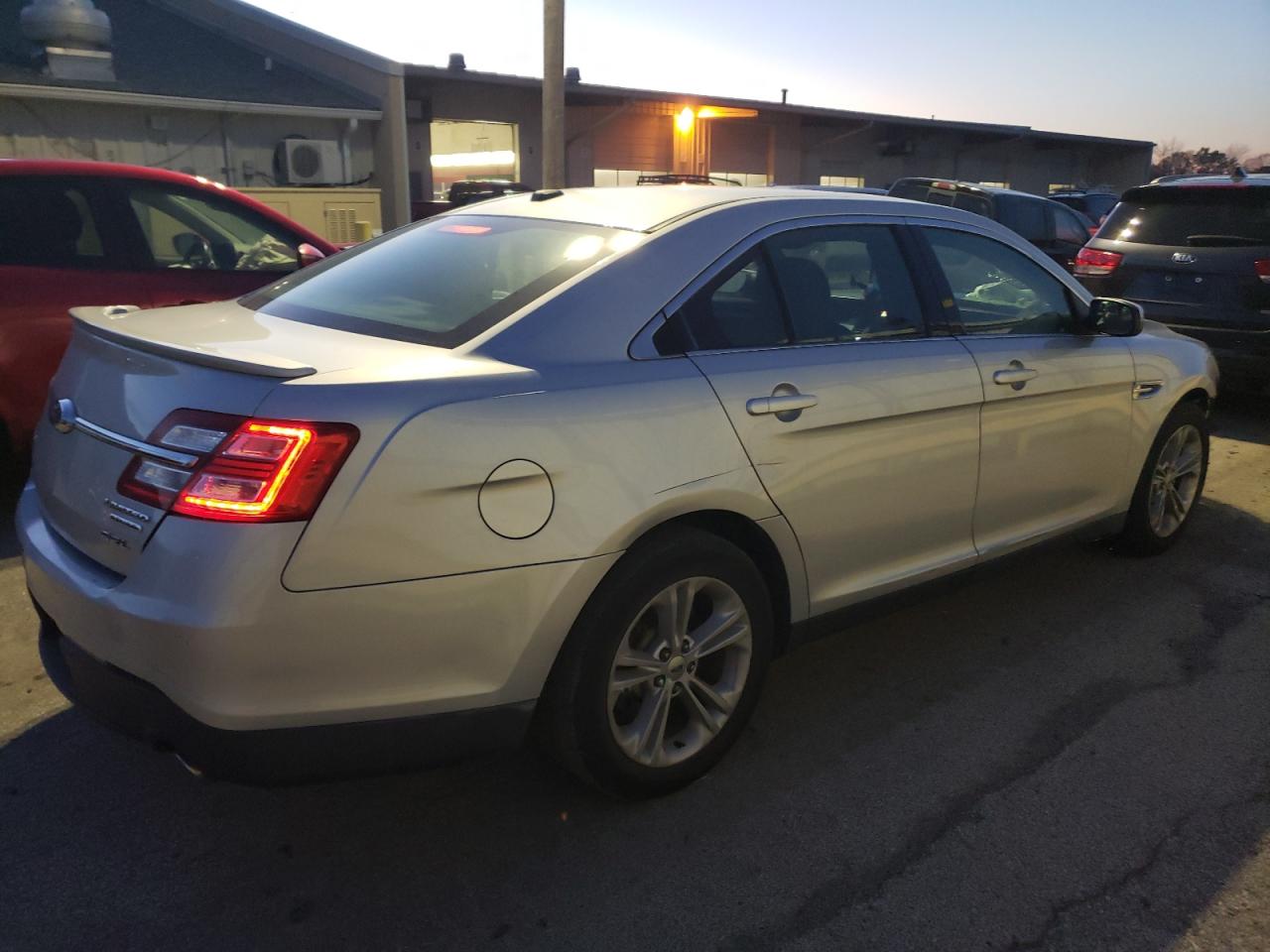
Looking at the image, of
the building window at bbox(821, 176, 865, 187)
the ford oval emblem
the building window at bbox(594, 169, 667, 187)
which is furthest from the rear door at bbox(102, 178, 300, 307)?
the building window at bbox(821, 176, 865, 187)

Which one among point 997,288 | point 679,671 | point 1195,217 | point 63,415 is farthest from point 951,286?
point 1195,217

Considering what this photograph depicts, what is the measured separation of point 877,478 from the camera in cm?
313

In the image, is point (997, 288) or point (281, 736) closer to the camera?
point (281, 736)

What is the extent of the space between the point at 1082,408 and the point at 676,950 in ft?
8.83

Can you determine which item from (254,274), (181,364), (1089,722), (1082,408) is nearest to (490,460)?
(181,364)

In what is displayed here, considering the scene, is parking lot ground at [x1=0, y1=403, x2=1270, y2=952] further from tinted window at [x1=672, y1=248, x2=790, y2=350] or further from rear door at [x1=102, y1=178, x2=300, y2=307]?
rear door at [x1=102, y1=178, x2=300, y2=307]

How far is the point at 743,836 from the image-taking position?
2.66 metres

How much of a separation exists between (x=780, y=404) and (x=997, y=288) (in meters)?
1.48

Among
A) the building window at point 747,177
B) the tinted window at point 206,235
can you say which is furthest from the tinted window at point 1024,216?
the building window at point 747,177

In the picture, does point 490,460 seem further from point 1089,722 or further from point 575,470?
point 1089,722

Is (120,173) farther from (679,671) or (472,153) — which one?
(472,153)

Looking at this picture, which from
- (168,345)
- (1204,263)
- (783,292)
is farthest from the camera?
(1204,263)

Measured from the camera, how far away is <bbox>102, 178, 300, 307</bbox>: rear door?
5195mm

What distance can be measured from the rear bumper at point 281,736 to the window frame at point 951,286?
2106 mm
